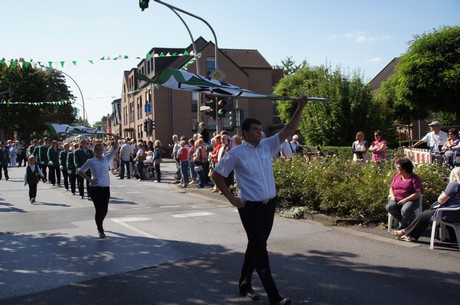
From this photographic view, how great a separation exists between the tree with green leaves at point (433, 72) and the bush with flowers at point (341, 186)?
20.4 meters

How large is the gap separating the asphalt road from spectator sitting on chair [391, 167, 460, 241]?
0.19 meters

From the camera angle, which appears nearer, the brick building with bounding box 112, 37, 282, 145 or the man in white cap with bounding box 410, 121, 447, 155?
the man in white cap with bounding box 410, 121, 447, 155

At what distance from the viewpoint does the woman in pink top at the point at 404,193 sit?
7.70 m

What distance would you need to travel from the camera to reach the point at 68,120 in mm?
69188

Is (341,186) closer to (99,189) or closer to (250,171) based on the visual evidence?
(99,189)

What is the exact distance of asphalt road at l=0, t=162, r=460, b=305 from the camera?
16.5 feet

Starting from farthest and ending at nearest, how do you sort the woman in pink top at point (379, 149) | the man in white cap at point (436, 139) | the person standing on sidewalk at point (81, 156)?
the person standing on sidewalk at point (81, 156), the woman in pink top at point (379, 149), the man in white cap at point (436, 139)

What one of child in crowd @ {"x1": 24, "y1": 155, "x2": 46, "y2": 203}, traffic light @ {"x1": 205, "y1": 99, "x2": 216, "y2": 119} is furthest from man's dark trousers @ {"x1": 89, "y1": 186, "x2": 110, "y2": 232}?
traffic light @ {"x1": 205, "y1": 99, "x2": 216, "y2": 119}

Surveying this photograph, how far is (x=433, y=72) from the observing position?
28750 mm

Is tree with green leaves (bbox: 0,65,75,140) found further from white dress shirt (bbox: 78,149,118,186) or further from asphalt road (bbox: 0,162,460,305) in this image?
asphalt road (bbox: 0,162,460,305)

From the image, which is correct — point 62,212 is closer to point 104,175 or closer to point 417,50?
point 104,175

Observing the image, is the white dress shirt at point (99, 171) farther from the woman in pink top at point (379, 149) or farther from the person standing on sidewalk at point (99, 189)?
the woman in pink top at point (379, 149)

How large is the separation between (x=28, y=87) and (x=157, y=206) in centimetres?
4818

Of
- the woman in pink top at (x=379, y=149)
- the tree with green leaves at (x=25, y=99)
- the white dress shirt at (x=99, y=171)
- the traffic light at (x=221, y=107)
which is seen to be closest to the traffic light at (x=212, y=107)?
the traffic light at (x=221, y=107)
